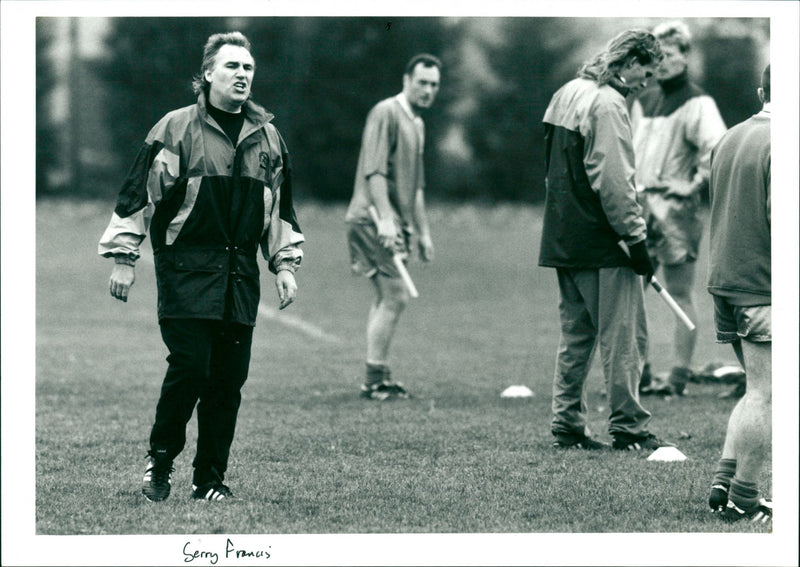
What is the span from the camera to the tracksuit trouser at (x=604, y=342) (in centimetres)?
718

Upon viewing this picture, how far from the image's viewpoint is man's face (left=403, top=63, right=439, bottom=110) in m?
9.30

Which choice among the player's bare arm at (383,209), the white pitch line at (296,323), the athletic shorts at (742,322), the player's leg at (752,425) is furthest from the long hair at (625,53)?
the white pitch line at (296,323)

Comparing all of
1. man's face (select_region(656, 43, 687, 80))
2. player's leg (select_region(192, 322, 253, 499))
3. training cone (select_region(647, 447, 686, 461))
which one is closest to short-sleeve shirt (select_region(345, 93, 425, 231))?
man's face (select_region(656, 43, 687, 80))

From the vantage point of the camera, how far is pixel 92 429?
7.89m

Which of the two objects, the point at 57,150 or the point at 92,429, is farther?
the point at 57,150

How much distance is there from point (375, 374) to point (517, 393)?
3.42 feet

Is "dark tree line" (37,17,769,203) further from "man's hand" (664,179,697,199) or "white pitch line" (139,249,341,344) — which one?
"man's hand" (664,179,697,199)

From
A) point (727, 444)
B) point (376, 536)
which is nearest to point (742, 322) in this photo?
point (727, 444)

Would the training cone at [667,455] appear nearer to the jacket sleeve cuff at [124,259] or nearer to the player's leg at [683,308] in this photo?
the player's leg at [683,308]

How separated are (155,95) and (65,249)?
11.8 metres

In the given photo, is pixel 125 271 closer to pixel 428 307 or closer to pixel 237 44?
pixel 237 44

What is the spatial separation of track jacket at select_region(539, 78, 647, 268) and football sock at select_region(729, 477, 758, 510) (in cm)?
181

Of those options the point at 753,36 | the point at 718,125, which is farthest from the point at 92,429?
the point at 753,36

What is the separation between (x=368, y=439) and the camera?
24.8 feet
